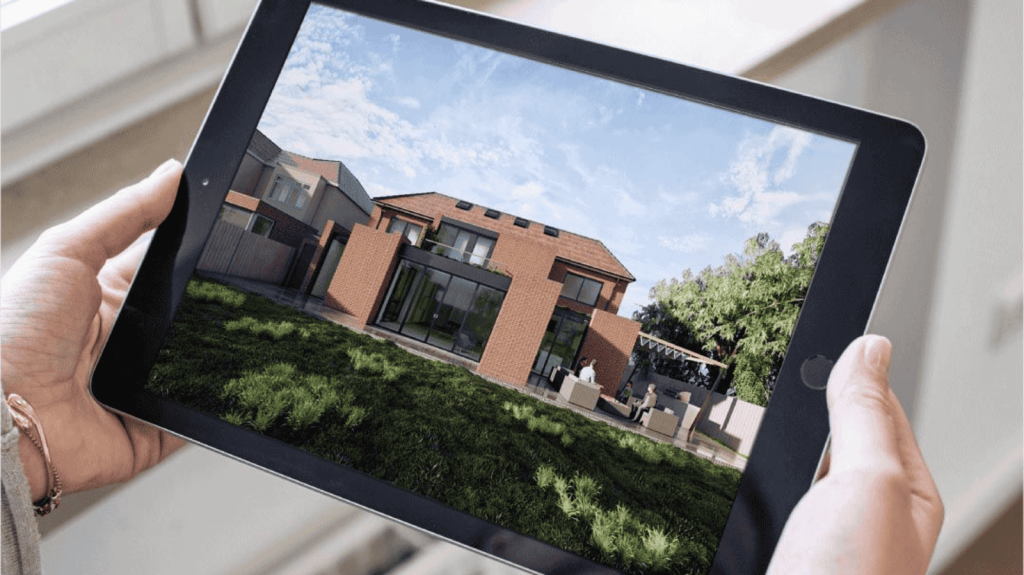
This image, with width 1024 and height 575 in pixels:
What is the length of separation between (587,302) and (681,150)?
30 centimetres

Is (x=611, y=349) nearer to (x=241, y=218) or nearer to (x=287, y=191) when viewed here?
(x=287, y=191)

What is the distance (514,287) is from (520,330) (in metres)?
0.13

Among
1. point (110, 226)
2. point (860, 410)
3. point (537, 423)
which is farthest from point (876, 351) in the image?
point (110, 226)

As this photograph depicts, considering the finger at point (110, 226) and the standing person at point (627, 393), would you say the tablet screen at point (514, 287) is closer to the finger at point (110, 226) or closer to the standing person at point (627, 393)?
the standing person at point (627, 393)

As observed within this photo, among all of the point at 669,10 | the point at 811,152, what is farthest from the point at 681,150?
the point at 669,10

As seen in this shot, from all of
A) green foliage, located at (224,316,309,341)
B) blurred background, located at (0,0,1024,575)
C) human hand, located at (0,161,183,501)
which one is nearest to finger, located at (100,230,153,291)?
human hand, located at (0,161,183,501)

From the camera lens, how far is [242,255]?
94 cm

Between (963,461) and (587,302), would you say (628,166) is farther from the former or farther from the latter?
(963,461)

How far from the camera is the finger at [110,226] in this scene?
0.99 meters

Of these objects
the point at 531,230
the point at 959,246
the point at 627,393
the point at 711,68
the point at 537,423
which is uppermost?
the point at 711,68

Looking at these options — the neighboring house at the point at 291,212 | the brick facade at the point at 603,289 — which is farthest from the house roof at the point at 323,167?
the brick facade at the point at 603,289

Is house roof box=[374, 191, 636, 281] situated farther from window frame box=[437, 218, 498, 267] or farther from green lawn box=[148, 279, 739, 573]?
green lawn box=[148, 279, 739, 573]

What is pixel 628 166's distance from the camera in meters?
0.86

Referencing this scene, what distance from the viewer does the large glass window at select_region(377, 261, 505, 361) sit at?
35.8 inches
